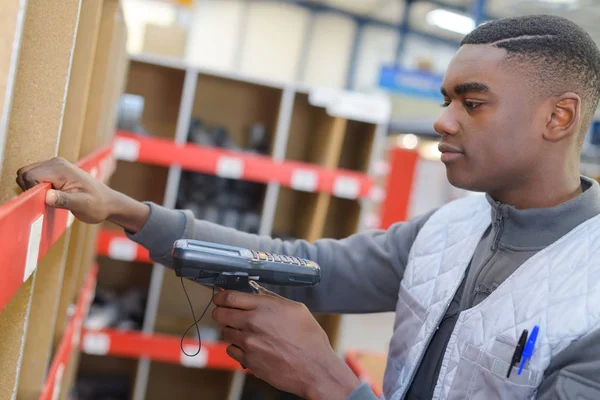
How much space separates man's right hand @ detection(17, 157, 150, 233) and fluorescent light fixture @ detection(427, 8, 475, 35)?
11926mm

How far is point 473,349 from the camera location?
120cm

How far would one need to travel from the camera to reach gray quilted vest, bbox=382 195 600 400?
1.08 m

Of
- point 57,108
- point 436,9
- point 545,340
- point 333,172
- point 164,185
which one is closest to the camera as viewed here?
point 57,108

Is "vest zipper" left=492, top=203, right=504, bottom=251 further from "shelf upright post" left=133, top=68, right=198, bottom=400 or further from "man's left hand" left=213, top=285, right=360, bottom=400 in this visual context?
"shelf upright post" left=133, top=68, right=198, bottom=400

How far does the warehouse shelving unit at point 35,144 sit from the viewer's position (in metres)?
0.72

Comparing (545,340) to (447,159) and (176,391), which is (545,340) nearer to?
(447,159)

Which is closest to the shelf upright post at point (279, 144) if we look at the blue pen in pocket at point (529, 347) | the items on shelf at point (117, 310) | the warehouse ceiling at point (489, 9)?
the items on shelf at point (117, 310)

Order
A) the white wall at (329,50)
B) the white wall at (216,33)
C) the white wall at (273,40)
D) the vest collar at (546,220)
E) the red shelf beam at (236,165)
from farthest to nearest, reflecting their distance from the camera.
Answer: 1. the white wall at (329,50)
2. the white wall at (273,40)
3. the white wall at (216,33)
4. the red shelf beam at (236,165)
5. the vest collar at (546,220)

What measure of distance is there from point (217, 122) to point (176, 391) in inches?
67.4

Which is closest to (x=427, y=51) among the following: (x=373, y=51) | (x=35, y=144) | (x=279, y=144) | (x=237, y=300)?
(x=373, y=51)

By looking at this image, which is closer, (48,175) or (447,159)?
(48,175)

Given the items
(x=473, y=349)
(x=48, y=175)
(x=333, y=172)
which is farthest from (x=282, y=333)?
(x=333, y=172)

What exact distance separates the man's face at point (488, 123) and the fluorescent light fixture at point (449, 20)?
1171 centimetres

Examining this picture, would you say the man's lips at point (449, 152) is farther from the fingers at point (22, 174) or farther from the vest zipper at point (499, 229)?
the fingers at point (22, 174)
